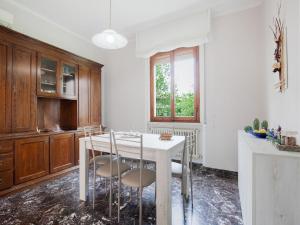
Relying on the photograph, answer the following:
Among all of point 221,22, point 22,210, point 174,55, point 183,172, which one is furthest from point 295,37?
point 22,210

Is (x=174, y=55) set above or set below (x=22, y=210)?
above

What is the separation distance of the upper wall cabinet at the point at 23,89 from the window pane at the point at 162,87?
2387mm

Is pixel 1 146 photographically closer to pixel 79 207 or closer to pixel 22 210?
pixel 22 210

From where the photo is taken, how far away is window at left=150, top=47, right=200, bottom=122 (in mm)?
3467

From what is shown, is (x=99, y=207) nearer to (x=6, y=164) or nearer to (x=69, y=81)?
(x=6, y=164)

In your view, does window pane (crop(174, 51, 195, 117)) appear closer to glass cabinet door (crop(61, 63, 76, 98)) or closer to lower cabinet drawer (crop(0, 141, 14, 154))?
glass cabinet door (crop(61, 63, 76, 98))

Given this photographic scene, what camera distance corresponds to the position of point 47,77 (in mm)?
2938

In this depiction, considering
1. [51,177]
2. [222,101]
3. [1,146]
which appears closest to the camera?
[1,146]

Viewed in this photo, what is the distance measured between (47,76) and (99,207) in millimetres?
2338

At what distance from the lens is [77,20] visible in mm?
3258

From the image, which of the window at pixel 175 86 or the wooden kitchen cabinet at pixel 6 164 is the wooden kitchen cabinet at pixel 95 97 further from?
the wooden kitchen cabinet at pixel 6 164

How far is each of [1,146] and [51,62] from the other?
1556 mm

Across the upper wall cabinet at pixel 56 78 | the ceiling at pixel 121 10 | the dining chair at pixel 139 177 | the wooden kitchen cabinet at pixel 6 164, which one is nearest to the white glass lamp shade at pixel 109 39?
the ceiling at pixel 121 10

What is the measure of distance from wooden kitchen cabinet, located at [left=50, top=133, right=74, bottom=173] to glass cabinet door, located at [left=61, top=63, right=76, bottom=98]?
82 cm
